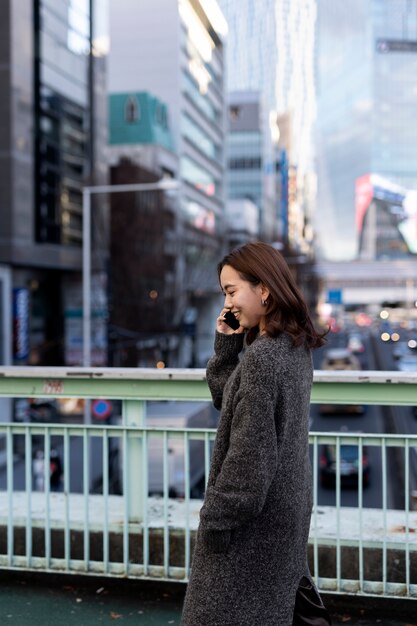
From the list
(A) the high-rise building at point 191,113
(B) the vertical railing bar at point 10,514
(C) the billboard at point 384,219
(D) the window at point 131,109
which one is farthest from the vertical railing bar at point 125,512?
(C) the billboard at point 384,219

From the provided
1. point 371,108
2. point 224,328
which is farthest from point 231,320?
point 371,108

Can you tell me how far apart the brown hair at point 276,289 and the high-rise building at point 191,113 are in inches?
1513

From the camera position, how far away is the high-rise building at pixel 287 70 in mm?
14041

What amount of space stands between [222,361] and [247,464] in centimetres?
48

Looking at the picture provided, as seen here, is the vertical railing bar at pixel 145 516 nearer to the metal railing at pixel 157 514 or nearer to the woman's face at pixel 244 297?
the metal railing at pixel 157 514

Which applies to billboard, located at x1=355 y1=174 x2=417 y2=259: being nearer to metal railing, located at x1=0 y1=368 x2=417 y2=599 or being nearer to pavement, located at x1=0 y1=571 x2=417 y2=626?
metal railing, located at x1=0 y1=368 x2=417 y2=599

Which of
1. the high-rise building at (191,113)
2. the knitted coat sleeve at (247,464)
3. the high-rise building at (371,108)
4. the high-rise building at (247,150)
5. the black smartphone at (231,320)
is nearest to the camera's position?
the knitted coat sleeve at (247,464)

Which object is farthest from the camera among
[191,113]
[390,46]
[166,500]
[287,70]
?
[390,46]

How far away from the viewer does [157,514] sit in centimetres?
386

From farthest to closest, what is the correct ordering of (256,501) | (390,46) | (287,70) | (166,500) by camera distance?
(390,46) < (287,70) < (166,500) < (256,501)

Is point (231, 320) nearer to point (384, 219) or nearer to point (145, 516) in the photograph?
point (145, 516)

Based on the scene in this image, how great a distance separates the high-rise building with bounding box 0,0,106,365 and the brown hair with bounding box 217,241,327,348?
27547 millimetres

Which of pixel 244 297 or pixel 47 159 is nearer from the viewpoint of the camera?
pixel 244 297

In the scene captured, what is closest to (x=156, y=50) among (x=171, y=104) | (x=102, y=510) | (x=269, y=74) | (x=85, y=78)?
(x=171, y=104)
